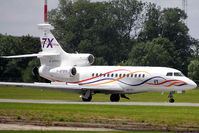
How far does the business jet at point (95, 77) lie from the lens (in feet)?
151

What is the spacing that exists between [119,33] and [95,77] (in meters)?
74.4

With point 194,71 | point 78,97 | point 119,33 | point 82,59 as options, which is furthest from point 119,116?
point 119,33

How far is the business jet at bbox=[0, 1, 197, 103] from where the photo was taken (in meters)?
46.1

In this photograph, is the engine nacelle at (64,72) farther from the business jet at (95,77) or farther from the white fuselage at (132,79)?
the white fuselage at (132,79)

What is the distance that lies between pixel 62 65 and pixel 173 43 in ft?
233

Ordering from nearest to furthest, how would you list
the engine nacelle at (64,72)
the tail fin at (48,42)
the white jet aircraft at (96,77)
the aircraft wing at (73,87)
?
the white jet aircraft at (96,77), the aircraft wing at (73,87), the engine nacelle at (64,72), the tail fin at (48,42)

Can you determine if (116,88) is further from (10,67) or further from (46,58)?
(10,67)

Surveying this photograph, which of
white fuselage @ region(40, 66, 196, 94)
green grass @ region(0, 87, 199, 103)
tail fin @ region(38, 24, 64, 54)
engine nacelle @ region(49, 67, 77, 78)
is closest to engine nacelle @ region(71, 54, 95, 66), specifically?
white fuselage @ region(40, 66, 196, 94)

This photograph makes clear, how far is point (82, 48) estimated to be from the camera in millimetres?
114562

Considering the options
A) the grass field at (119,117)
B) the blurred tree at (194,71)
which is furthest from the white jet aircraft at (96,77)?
the blurred tree at (194,71)

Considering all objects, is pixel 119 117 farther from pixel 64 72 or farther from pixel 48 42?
pixel 48 42

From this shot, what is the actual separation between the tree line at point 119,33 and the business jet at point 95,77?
54.8m

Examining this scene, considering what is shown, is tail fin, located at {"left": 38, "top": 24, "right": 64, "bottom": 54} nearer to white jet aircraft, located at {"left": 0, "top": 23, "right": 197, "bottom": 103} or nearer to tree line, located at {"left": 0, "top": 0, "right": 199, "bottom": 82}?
white jet aircraft, located at {"left": 0, "top": 23, "right": 197, "bottom": 103}

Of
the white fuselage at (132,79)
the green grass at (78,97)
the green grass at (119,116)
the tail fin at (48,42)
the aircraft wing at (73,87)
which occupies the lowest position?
the green grass at (78,97)
